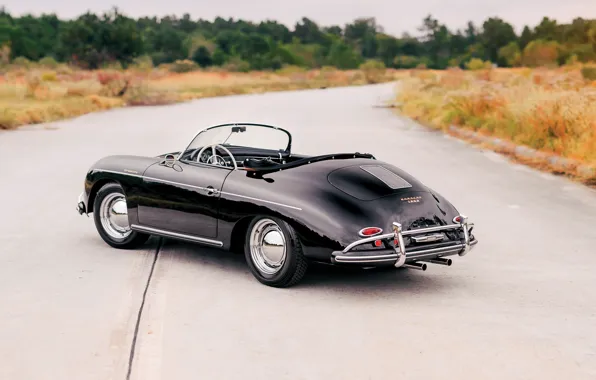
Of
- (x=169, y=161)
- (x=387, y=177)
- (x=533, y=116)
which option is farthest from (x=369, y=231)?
(x=533, y=116)

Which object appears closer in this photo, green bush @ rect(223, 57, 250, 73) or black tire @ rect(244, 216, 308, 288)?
black tire @ rect(244, 216, 308, 288)

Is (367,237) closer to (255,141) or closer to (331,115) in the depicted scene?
(255,141)

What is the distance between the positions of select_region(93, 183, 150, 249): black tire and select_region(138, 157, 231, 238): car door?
366mm

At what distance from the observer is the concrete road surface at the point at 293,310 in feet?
20.4

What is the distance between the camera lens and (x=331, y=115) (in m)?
35.7

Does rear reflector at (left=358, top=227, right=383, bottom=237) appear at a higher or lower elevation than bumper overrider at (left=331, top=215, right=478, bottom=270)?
higher

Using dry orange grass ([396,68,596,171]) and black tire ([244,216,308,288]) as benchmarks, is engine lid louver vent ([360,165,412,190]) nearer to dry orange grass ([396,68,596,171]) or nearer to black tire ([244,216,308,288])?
black tire ([244,216,308,288])

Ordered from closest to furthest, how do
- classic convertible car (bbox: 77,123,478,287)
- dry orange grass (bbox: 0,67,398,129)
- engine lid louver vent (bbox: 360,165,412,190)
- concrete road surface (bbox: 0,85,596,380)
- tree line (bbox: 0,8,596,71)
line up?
concrete road surface (bbox: 0,85,596,380) → classic convertible car (bbox: 77,123,478,287) → engine lid louver vent (bbox: 360,165,412,190) → dry orange grass (bbox: 0,67,398,129) → tree line (bbox: 0,8,596,71)

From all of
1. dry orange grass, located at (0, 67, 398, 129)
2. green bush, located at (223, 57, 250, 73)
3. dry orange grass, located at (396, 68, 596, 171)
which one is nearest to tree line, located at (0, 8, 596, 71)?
green bush, located at (223, 57, 250, 73)

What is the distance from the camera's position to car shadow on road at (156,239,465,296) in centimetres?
830

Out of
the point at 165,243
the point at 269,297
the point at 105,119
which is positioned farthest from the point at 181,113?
the point at 269,297

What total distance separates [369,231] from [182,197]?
6.59 ft

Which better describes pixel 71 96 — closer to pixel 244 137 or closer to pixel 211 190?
pixel 244 137

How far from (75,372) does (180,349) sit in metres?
0.74
